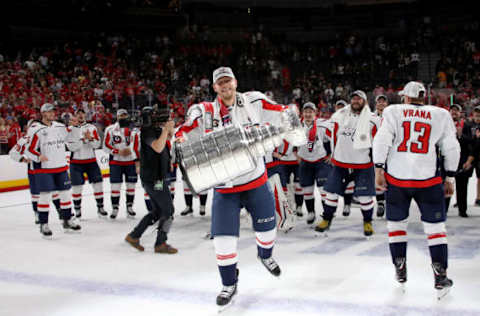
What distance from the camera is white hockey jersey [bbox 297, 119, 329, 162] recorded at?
6.71 metres

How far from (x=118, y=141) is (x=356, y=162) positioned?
366 cm

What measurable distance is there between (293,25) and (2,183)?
1721cm

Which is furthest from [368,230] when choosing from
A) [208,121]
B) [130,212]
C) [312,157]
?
[130,212]

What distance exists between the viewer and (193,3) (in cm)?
2420

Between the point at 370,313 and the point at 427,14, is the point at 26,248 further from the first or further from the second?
the point at 427,14

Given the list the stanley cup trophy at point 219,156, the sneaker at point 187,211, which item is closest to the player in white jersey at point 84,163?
the sneaker at point 187,211

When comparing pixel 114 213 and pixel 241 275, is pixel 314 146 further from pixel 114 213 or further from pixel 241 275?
pixel 114 213

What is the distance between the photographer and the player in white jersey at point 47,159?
6176mm

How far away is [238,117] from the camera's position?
12.1 ft

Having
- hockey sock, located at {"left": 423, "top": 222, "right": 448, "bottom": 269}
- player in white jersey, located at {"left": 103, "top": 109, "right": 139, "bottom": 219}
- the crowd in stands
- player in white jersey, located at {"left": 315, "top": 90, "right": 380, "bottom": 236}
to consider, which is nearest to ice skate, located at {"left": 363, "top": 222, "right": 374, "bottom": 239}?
player in white jersey, located at {"left": 315, "top": 90, "right": 380, "bottom": 236}

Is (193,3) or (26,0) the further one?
(193,3)

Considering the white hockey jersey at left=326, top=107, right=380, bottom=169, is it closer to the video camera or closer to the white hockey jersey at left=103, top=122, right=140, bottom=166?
the video camera

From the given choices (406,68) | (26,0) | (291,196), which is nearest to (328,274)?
(291,196)

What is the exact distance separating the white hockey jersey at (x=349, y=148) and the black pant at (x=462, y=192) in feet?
5.99
